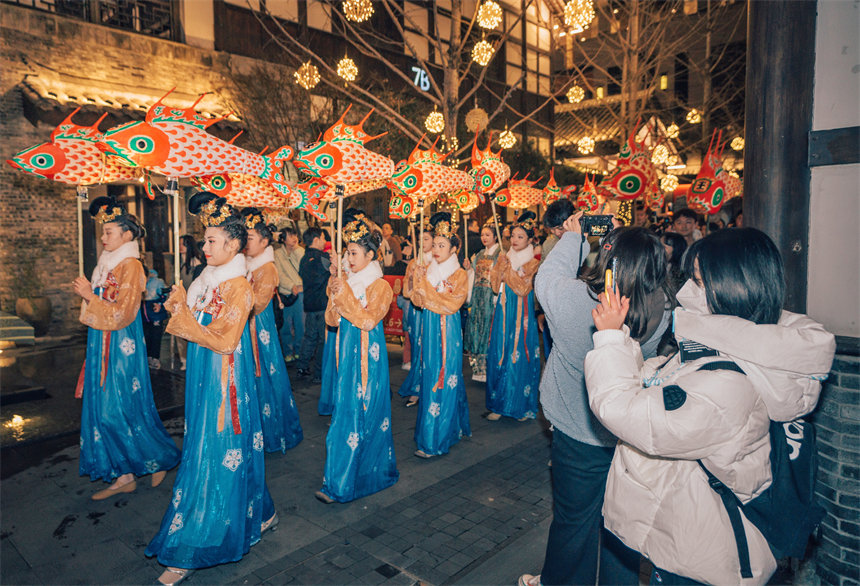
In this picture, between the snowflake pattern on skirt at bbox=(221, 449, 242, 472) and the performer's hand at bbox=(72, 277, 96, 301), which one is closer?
the snowflake pattern on skirt at bbox=(221, 449, 242, 472)

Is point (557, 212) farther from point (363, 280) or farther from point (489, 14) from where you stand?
point (489, 14)

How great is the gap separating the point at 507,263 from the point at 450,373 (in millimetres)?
1596

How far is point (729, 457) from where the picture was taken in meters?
1.66

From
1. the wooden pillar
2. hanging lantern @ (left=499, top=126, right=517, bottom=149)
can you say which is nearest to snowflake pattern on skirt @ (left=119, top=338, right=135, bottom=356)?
the wooden pillar

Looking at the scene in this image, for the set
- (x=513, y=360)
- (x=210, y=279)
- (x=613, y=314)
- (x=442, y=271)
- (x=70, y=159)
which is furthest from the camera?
(x=513, y=360)

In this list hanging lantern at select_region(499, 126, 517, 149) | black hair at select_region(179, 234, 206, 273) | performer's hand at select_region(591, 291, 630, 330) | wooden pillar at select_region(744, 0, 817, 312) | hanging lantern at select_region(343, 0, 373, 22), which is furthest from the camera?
hanging lantern at select_region(499, 126, 517, 149)

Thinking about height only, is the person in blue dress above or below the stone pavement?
above

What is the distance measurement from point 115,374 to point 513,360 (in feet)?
12.2

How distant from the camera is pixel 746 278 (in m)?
1.76

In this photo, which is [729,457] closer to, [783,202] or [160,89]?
[783,202]

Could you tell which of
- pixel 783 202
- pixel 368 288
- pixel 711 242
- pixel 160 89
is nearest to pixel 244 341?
pixel 368 288

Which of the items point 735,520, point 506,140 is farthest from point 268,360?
point 506,140

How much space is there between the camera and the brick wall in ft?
9.39

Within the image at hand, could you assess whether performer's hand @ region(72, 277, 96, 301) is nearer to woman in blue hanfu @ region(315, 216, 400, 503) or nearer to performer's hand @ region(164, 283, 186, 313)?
performer's hand @ region(164, 283, 186, 313)
